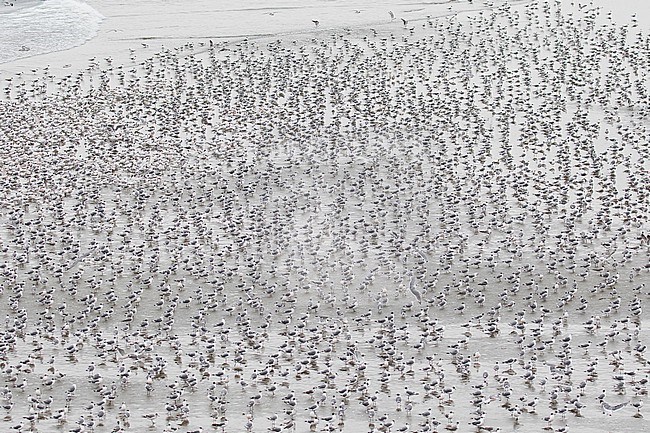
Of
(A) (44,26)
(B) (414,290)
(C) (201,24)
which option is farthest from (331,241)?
(A) (44,26)

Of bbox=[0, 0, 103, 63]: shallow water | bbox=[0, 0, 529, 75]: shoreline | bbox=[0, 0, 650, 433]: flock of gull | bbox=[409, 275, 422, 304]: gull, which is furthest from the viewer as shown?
bbox=[0, 0, 103, 63]: shallow water

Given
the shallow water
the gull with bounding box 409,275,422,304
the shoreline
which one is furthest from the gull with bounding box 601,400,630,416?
the shallow water

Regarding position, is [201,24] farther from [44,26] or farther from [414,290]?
[414,290]

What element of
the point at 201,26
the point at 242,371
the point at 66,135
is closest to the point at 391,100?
the point at 66,135

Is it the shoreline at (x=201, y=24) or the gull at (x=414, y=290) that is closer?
the gull at (x=414, y=290)

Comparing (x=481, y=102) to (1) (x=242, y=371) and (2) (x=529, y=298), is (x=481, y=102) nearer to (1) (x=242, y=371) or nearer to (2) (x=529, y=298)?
(2) (x=529, y=298)

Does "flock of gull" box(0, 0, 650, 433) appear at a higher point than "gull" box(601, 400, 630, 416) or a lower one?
higher

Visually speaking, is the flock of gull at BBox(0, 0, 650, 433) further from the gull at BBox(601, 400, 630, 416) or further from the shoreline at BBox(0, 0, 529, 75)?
the shoreline at BBox(0, 0, 529, 75)

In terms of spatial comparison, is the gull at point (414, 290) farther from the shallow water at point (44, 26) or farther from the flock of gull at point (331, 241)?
the shallow water at point (44, 26)

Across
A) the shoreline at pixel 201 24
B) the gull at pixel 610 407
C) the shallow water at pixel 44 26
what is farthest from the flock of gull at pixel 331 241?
the shallow water at pixel 44 26
